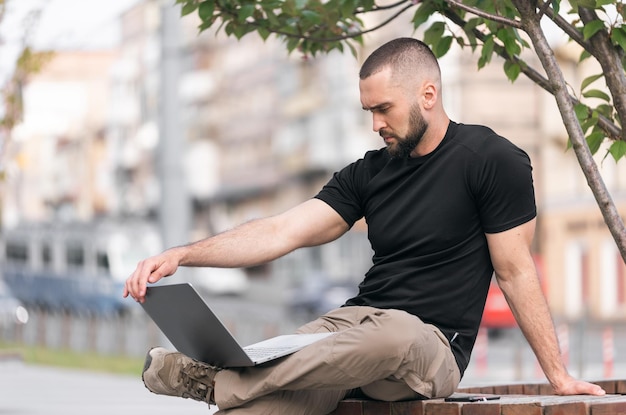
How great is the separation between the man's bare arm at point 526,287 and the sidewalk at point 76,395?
7657 millimetres

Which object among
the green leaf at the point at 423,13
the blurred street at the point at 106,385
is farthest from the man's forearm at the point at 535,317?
the blurred street at the point at 106,385

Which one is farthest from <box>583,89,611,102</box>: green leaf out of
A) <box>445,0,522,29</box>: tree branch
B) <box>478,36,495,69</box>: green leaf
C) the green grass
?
the green grass

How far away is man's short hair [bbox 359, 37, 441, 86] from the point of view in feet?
14.9

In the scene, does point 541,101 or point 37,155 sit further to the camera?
point 37,155

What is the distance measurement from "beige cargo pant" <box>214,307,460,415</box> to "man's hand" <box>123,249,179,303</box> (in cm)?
34

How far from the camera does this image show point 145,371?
4.72 meters

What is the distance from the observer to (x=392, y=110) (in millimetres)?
4539

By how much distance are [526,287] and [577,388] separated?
0.36 meters

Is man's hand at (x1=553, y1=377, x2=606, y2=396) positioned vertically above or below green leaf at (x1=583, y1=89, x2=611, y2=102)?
below

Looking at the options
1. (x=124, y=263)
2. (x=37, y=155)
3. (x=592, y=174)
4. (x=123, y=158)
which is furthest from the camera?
(x=37, y=155)

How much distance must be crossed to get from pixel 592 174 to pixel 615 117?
863mm

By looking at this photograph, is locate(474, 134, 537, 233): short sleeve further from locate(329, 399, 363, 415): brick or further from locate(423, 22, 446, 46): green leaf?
locate(423, 22, 446, 46): green leaf

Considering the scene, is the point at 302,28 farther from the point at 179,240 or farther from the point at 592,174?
the point at 179,240

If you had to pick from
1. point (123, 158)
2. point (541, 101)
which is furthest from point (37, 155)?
point (541, 101)
